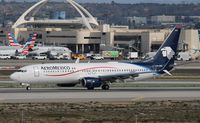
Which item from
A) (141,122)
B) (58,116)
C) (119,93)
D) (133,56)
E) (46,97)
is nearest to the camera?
(141,122)

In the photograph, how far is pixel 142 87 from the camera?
251ft

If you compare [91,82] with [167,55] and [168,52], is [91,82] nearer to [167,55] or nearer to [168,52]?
[167,55]

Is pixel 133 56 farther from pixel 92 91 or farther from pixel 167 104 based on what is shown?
pixel 167 104

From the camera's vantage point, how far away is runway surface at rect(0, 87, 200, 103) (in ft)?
201

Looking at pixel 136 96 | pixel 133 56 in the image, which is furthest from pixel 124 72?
pixel 133 56

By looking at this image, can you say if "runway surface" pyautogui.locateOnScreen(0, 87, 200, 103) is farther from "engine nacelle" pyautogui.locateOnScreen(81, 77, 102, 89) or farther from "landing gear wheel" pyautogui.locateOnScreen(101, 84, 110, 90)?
"engine nacelle" pyautogui.locateOnScreen(81, 77, 102, 89)

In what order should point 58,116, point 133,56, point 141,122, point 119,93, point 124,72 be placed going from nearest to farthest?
point 141,122
point 58,116
point 119,93
point 124,72
point 133,56

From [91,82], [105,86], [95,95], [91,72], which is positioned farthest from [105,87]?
[95,95]

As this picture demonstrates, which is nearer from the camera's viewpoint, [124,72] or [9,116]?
[9,116]

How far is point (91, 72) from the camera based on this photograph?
7450 cm

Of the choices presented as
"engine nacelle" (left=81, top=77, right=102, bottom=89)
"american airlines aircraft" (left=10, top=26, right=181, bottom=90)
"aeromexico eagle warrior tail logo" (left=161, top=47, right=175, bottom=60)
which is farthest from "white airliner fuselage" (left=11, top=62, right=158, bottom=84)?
"aeromexico eagle warrior tail logo" (left=161, top=47, right=175, bottom=60)

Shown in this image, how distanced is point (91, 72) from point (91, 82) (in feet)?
5.51

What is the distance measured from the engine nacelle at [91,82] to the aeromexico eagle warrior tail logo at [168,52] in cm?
817

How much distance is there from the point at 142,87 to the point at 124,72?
126 inches
